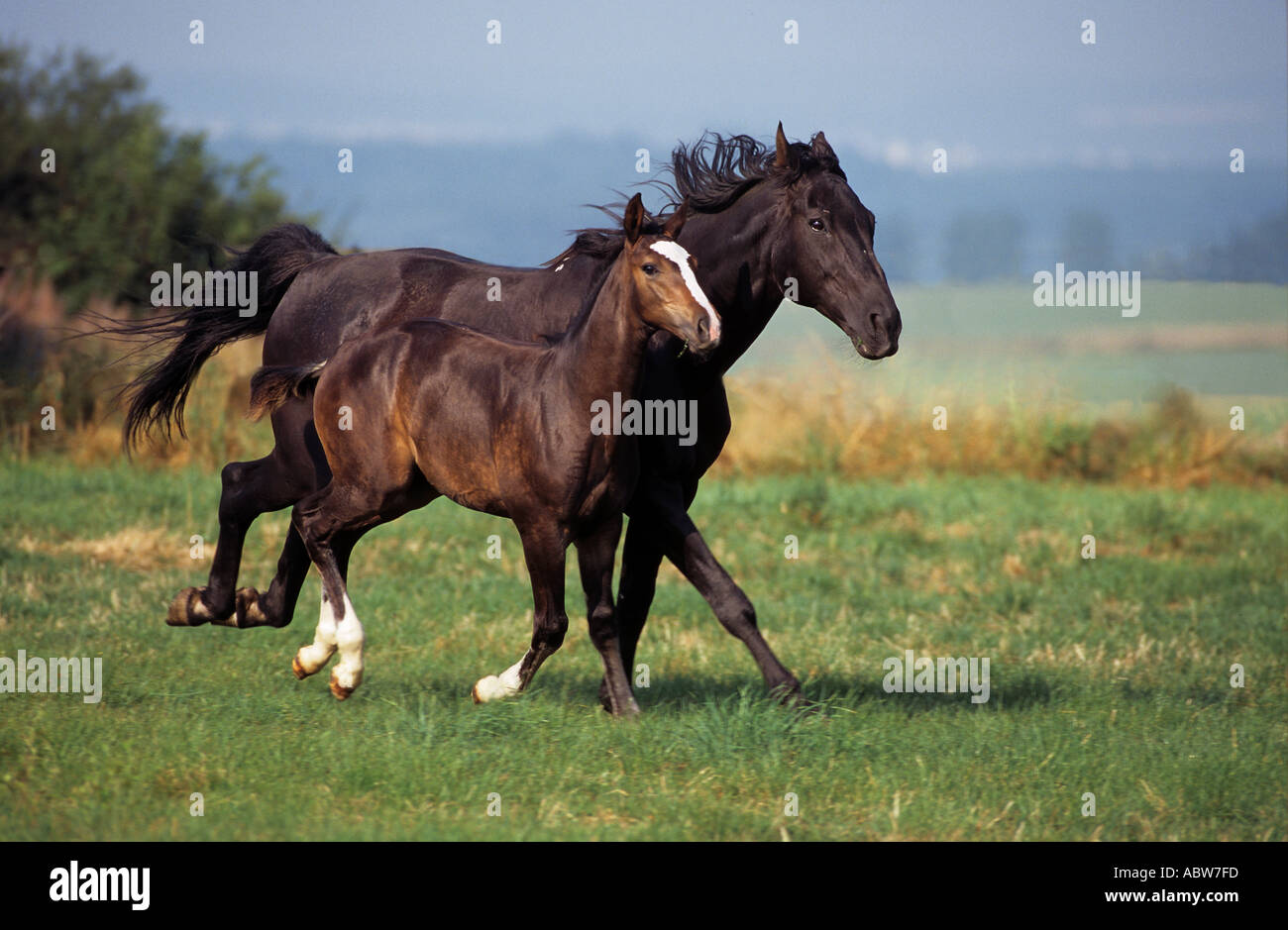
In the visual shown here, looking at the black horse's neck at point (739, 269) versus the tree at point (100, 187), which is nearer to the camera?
the black horse's neck at point (739, 269)

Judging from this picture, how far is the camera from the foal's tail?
22.6ft

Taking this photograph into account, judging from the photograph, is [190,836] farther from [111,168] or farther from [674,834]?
[111,168]

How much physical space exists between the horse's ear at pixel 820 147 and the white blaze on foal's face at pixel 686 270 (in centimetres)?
117

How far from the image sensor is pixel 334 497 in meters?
6.62

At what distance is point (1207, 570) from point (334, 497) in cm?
754

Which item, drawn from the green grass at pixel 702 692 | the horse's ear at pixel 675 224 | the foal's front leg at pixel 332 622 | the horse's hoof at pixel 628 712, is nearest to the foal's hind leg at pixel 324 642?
the foal's front leg at pixel 332 622

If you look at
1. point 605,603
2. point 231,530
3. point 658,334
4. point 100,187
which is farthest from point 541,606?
point 100,187

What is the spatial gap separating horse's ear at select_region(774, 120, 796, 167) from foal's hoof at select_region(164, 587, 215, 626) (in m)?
3.66

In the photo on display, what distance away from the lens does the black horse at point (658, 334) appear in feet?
21.0
